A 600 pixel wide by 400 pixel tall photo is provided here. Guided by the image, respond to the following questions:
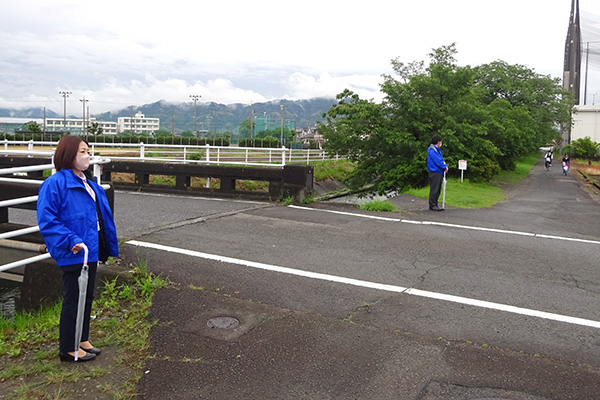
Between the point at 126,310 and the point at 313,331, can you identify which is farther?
the point at 126,310

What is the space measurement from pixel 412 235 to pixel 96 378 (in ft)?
20.4

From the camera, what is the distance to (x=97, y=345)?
4285mm

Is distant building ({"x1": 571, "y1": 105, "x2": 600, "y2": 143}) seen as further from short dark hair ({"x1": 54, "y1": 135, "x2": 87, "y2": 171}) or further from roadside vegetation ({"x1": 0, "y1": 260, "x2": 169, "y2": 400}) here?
short dark hair ({"x1": 54, "y1": 135, "x2": 87, "y2": 171})

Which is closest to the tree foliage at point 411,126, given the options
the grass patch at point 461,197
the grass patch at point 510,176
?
the grass patch at point 461,197

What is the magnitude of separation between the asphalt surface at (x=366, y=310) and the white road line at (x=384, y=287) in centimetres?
3

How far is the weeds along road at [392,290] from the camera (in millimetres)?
3836

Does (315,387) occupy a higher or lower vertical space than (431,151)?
lower

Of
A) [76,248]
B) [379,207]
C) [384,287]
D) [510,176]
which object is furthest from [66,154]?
[510,176]

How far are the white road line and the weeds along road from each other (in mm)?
22

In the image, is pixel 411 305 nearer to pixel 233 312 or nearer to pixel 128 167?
pixel 233 312

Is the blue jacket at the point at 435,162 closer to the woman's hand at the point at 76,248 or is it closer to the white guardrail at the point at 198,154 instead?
the white guardrail at the point at 198,154

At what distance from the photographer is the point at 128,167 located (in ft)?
48.0

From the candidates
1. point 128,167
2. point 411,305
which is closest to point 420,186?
point 128,167

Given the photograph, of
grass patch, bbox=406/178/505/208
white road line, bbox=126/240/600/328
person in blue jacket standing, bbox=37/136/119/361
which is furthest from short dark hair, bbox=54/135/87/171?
grass patch, bbox=406/178/505/208
